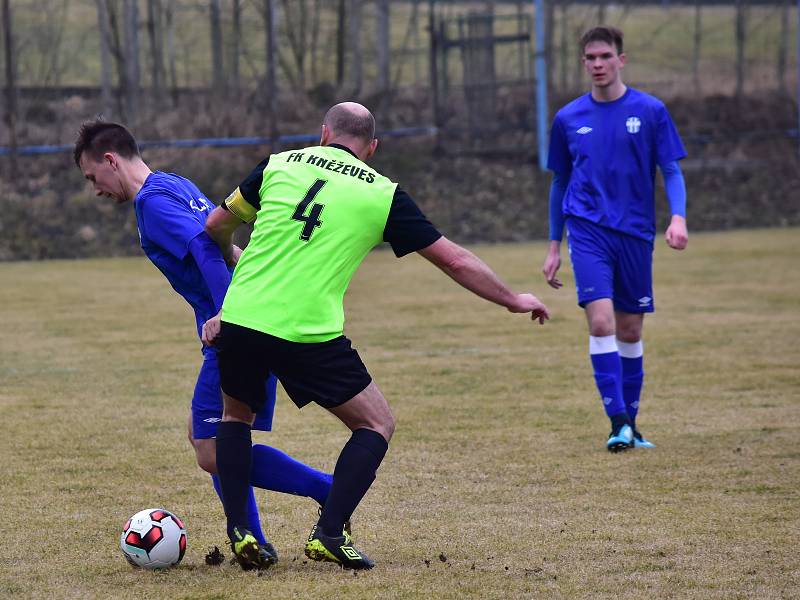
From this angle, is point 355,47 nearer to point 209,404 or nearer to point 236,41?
point 236,41

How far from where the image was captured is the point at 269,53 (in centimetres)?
2394

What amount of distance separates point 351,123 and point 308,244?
0.46 metres

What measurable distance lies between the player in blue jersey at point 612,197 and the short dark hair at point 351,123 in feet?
8.73

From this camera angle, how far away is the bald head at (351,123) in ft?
14.4

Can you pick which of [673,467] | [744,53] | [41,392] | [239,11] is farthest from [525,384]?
[744,53]

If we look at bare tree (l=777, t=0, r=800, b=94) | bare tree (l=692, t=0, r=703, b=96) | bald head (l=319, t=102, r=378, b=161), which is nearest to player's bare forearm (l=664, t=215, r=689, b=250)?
bald head (l=319, t=102, r=378, b=161)

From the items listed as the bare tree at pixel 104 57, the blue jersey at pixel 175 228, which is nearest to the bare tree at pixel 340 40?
the bare tree at pixel 104 57

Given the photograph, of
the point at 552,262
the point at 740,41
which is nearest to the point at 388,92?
the point at 740,41

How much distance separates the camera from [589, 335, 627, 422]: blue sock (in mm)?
6828

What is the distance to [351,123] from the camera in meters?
4.38

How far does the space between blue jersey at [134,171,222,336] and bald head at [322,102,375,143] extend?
1.93 ft

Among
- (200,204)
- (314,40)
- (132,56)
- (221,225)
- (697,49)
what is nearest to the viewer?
(221,225)

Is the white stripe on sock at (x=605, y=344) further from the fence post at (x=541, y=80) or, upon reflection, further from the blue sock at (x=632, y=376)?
the fence post at (x=541, y=80)

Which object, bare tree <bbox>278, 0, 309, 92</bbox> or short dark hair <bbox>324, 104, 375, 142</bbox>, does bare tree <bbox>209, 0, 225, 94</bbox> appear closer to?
bare tree <bbox>278, 0, 309, 92</bbox>
